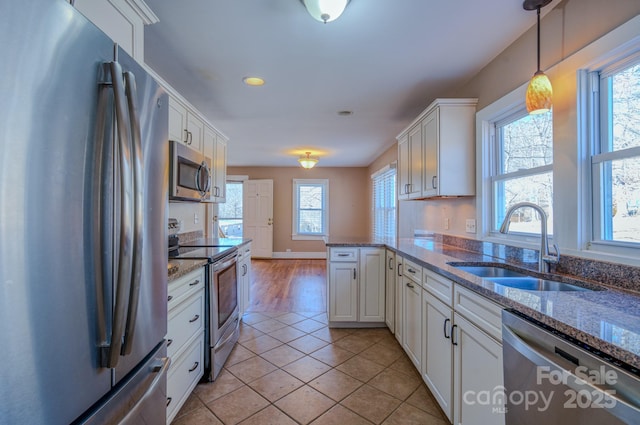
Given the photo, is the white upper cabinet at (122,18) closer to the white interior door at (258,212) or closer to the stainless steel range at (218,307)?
the stainless steel range at (218,307)

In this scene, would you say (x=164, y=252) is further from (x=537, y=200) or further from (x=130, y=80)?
(x=537, y=200)

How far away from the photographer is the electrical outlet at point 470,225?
2.51 m

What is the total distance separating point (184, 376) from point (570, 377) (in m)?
1.90

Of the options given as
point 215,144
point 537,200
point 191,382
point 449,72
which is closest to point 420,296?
point 537,200

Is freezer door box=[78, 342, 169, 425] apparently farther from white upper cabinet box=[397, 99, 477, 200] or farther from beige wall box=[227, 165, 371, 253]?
beige wall box=[227, 165, 371, 253]

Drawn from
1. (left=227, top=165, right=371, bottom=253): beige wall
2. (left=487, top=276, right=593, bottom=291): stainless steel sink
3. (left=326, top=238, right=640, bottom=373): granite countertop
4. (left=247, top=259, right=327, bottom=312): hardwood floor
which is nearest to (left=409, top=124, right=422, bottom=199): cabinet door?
(left=487, top=276, right=593, bottom=291): stainless steel sink

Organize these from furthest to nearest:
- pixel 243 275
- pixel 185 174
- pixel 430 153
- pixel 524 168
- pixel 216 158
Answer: pixel 216 158, pixel 243 275, pixel 430 153, pixel 185 174, pixel 524 168

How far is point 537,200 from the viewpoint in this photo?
6.48ft

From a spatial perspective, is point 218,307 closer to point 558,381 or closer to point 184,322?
point 184,322


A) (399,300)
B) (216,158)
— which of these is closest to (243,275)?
(216,158)

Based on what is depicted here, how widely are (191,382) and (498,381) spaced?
1.78 meters

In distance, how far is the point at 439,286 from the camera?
176cm

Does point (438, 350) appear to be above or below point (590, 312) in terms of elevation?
below

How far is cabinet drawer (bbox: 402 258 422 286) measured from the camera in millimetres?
2084
